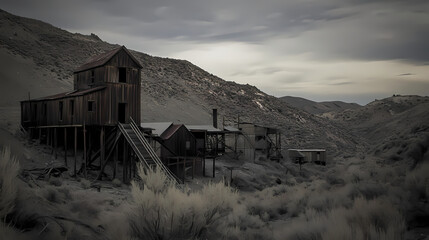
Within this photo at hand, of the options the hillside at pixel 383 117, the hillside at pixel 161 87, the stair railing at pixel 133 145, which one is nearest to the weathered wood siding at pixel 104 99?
the stair railing at pixel 133 145

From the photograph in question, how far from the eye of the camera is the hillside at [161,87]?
52.8 m

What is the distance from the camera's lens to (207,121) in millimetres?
68500

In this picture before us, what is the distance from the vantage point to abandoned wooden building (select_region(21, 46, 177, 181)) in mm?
24438

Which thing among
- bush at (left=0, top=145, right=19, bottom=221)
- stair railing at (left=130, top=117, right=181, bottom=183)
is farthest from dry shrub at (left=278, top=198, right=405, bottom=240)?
stair railing at (left=130, top=117, right=181, bottom=183)

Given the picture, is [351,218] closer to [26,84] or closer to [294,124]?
[26,84]

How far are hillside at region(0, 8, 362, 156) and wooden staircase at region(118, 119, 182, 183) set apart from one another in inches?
823

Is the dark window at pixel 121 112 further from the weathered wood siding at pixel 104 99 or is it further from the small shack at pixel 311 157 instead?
the small shack at pixel 311 157

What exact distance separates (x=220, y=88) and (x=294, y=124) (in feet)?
79.2

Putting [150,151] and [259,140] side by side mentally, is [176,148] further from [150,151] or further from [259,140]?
[259,140]

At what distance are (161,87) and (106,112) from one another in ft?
174

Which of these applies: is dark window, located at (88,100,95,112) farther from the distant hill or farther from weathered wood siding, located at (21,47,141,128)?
the distant hill

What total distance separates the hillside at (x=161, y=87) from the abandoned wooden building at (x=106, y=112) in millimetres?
15012

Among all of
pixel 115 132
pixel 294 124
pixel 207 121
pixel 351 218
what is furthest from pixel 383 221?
pixel 294 124

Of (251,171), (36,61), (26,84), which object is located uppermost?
(36,61)
